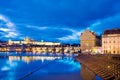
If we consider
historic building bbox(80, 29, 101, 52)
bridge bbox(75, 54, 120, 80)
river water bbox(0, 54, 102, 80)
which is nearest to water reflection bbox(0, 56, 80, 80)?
river water bbox(0, 54, 102, 80)

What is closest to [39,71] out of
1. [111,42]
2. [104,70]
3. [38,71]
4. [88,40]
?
[38,71]

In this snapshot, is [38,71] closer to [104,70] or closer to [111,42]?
[104,70]

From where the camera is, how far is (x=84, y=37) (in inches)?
5507

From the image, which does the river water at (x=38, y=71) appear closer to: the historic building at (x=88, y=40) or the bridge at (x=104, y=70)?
the bridge at (x=104, y=70)

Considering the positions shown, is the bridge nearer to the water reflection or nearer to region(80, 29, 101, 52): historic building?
the water reflection

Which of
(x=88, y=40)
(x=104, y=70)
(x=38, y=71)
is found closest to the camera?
(x=104, y=70)

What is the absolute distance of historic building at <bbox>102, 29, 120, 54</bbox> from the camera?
106 m

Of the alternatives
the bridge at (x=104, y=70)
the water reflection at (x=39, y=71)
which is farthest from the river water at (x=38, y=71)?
the bridge at (x=104, y=70)

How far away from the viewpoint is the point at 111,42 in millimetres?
108750

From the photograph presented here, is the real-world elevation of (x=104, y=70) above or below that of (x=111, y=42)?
below

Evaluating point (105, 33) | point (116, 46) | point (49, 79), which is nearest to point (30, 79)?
point (49, 79)

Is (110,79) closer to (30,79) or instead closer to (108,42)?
(30,79)

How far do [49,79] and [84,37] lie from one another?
102 meters

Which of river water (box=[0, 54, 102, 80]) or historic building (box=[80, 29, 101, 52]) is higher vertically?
historic building (box=[80, 29, 101, 52])
